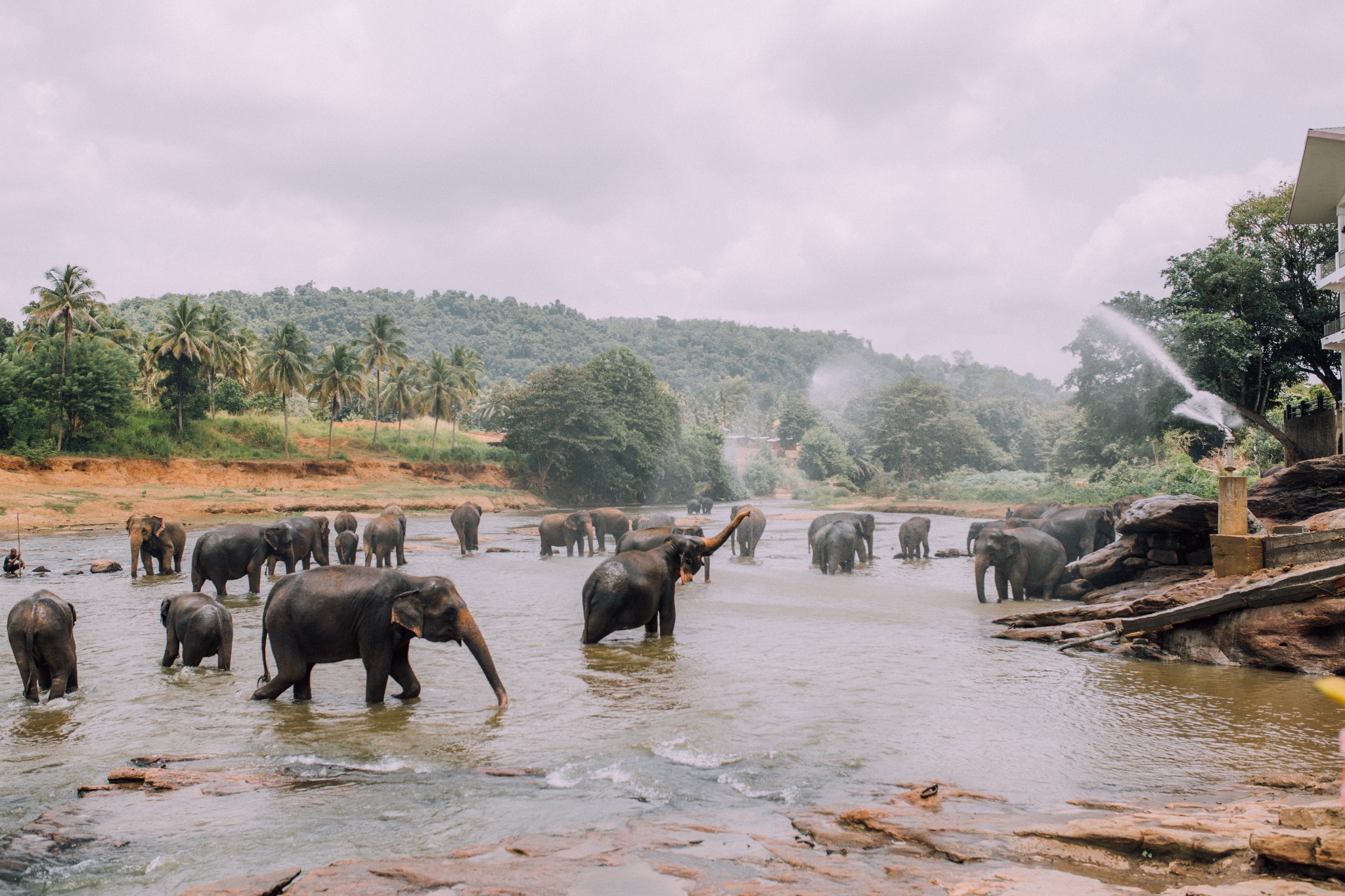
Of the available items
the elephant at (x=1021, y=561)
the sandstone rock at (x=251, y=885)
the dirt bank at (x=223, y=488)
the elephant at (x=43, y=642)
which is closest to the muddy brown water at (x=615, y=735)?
the elephant at (x=43, y=642)

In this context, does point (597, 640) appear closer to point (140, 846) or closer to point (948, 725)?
point (948, 725)

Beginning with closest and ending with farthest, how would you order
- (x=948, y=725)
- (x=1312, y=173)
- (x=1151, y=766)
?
(x=1151, y=766), (x=948, y=725), (x=1312, y=173)

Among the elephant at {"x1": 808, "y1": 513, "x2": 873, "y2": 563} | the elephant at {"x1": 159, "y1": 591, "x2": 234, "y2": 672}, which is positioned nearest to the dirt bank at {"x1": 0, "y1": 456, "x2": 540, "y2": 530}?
the elephant at {"x1": 808, "y1": 513, "x2": 873, "y2": 563}

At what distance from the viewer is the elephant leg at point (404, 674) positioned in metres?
9.79

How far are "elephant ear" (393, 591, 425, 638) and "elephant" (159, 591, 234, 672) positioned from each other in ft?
11.2

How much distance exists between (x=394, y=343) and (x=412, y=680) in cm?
6743

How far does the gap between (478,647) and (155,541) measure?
16124mm

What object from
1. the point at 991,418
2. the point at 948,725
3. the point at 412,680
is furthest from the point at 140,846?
the point at 991,418

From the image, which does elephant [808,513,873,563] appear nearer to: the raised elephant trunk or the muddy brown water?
the muddy brown water

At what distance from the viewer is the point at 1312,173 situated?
27844 mm

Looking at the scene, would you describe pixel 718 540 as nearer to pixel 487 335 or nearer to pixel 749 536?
pixel 749 536

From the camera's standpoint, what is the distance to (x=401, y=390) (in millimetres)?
78438

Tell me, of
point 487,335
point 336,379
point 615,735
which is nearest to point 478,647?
point 615,735

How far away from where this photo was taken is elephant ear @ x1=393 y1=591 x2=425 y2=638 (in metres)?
9.07
